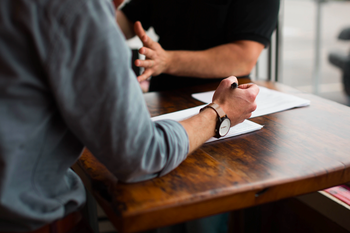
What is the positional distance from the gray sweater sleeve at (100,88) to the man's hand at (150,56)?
23.3 inches

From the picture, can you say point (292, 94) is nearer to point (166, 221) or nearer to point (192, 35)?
point (192, 35)

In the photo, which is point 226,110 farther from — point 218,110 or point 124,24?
point 124,24

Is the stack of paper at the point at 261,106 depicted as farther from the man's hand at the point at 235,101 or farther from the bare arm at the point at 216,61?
the bare arm at the point at 216,61

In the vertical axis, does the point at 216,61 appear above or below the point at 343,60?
above

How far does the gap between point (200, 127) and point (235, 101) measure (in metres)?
0.15

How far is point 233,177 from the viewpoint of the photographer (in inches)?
24.8

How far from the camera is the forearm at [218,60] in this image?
133cm

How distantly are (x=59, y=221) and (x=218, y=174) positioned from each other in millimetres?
350

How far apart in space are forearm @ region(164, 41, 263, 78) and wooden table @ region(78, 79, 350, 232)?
542mm

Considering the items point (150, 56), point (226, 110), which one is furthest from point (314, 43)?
point (226, 110)

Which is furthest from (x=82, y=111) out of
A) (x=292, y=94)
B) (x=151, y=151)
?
(x=292, y=94)

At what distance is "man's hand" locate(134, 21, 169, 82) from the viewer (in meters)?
1.15

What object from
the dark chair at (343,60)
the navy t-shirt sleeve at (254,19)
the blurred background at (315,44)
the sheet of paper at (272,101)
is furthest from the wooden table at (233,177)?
the dark chair at (343,60)

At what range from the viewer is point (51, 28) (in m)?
0.45
